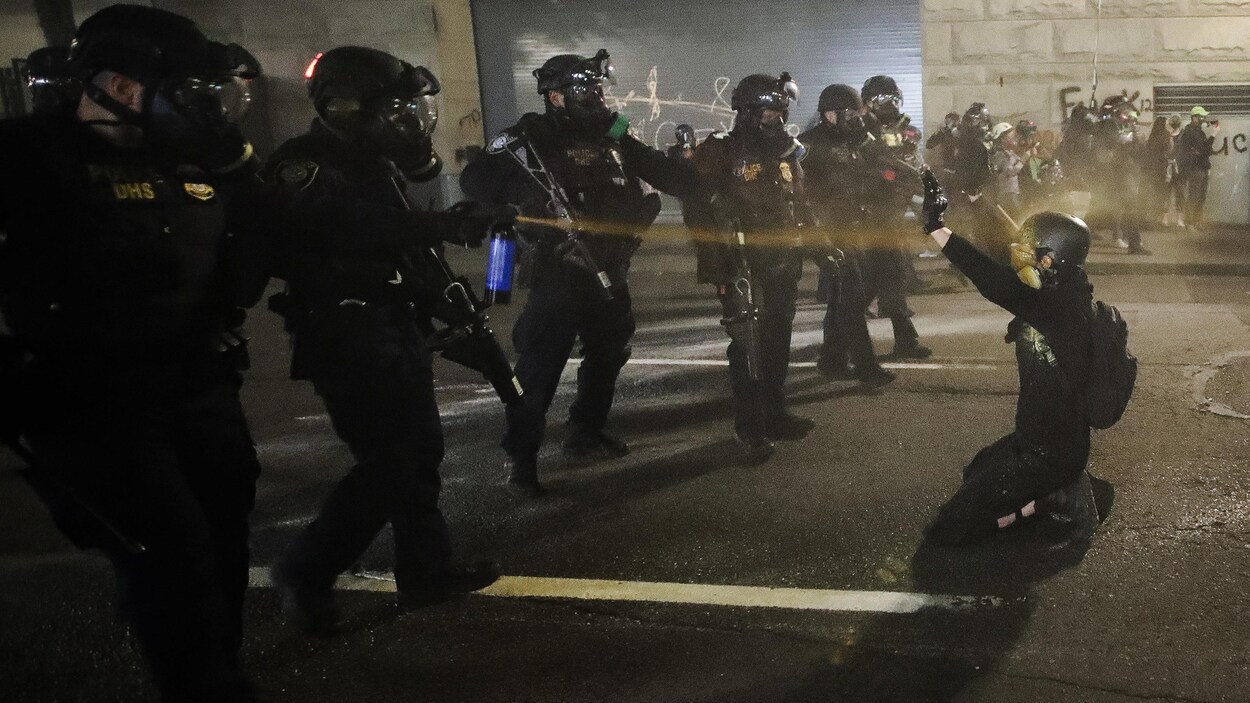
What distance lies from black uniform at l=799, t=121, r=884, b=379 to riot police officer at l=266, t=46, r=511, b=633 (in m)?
3.27

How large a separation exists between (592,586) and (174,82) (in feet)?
7.15

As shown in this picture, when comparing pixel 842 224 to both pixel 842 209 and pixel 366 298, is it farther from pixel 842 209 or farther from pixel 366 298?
pixel 366 298

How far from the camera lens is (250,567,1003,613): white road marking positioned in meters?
3.41

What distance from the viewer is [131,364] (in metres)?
2.37

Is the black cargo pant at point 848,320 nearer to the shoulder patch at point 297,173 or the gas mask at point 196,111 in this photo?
the shoulder patch at point 297,173

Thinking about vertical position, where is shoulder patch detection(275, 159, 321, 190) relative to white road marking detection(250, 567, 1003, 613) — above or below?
above

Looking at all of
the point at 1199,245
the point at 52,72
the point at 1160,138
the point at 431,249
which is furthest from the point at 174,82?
the point at 1160,138

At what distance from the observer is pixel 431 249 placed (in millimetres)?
3420

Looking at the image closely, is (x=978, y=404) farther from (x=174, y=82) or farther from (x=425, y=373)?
(x=174, y=82)

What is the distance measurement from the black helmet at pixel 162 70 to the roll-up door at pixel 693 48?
13320 mm

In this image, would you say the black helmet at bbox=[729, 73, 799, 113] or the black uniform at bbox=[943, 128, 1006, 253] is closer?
the black helmet at bbox=[729, 73, 799, 113]

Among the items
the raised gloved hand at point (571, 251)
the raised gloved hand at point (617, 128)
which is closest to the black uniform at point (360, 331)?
the raised gloved hand at point (571, 251)

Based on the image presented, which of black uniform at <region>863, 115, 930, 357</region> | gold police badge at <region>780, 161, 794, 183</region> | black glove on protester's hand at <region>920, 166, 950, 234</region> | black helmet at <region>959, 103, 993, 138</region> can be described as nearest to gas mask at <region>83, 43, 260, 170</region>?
black glove on protester's hand at <region>920, 166, 950, 234</region>

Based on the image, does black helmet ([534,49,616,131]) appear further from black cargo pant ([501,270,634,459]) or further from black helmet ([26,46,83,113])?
black helmet ([26,46,83,113])
